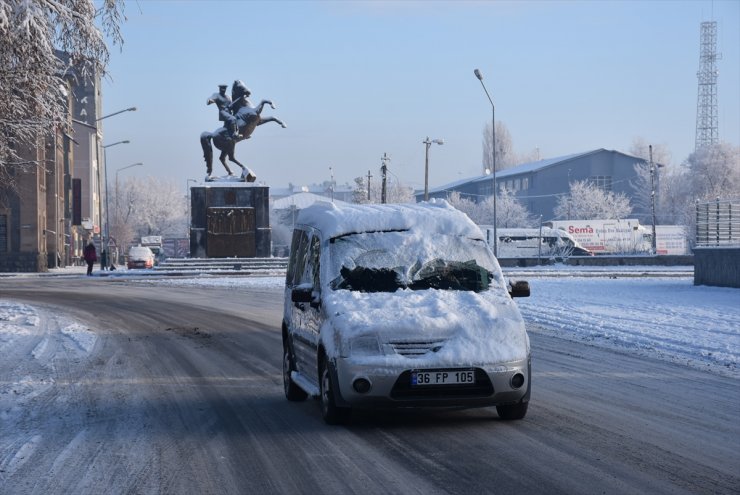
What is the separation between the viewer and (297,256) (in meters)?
10.9

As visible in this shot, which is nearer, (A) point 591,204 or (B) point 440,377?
(B) point 440,377

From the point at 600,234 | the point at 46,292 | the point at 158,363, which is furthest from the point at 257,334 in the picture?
the point at 600,234

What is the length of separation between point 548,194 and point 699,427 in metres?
116

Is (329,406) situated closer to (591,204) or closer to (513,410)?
(513,410)

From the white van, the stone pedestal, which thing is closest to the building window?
the white van

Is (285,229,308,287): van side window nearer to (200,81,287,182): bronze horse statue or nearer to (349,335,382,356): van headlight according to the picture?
(349,335,382,356): van headlight

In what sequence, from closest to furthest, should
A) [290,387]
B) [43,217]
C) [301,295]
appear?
[301,295], [290,387], [43,217]

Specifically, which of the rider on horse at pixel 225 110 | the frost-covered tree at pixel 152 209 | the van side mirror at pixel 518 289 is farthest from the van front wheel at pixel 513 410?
the frost-covered tree at pixel 152 209

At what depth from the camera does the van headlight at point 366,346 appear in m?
8.05

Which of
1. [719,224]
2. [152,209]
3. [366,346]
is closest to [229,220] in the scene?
[719,224]

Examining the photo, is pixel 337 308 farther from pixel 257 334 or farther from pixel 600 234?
pixel 600 234

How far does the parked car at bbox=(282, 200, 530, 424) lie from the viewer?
8.03m

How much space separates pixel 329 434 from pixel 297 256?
311cm

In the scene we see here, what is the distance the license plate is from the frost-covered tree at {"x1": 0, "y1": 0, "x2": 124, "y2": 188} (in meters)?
7.88
